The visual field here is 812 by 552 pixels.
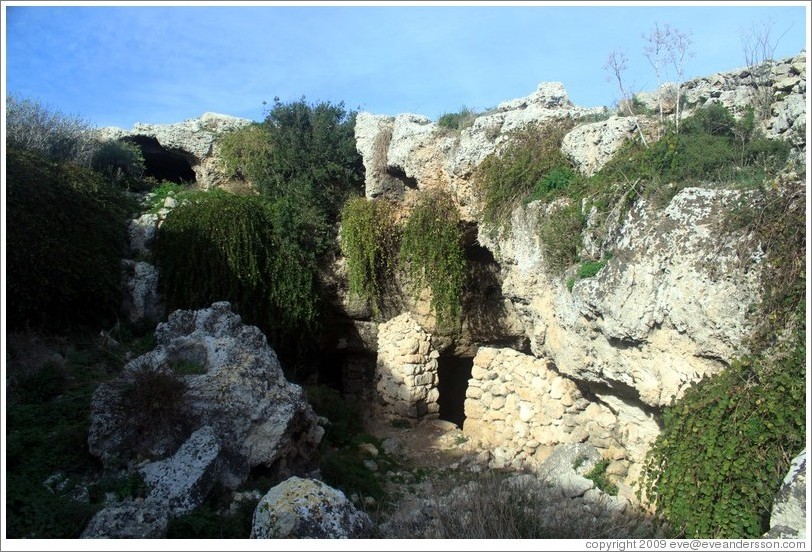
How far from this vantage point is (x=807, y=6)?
16.8ft

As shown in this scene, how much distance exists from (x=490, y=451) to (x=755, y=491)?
15.6 feet

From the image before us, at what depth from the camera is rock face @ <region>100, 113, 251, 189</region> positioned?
537 inches

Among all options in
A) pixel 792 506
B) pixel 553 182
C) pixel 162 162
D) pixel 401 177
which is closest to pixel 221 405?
pixel 553 182

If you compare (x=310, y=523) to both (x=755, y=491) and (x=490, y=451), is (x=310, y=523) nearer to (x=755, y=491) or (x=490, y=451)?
(x=755, y=491)

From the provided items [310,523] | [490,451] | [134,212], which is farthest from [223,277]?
[310,523]

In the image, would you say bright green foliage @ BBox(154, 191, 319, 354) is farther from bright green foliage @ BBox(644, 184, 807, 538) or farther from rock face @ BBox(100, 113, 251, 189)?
bright green foliage @ BBox(644, 184, 807, 538)

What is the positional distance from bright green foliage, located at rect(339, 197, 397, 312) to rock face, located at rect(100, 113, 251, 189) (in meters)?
3.52

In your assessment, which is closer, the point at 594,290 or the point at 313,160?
the point at 594,290

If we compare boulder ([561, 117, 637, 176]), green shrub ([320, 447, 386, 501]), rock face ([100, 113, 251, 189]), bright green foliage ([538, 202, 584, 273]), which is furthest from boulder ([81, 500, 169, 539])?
rock face ([100, 113, 251, 189])

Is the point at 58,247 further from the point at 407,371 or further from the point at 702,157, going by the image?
the point at 702,157

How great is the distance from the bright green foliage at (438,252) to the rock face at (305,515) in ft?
19.2

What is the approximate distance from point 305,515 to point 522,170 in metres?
6.01

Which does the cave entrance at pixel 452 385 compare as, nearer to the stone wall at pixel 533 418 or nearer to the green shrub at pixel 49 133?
the stone wall at pixel 533 418

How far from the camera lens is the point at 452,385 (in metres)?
13.8
